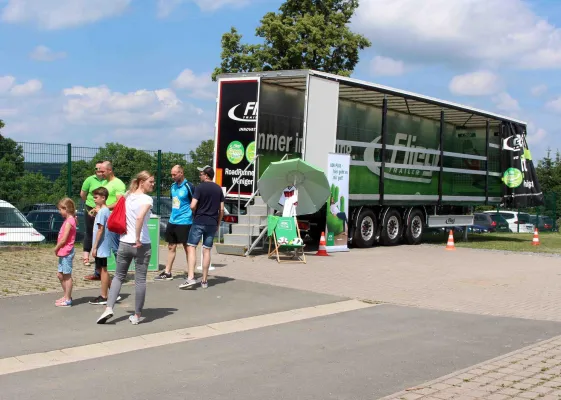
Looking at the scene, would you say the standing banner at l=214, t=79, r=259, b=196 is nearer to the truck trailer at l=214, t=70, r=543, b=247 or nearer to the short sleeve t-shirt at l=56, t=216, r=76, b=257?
the truck trailer at l=214, t=70, r=543, b=247

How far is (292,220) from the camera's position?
15289 millimetres

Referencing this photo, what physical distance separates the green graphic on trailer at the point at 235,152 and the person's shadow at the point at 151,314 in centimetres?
815

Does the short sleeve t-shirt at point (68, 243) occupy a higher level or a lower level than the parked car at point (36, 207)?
lower

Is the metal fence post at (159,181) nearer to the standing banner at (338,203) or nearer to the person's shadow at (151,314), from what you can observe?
the standing banner at (338,203)

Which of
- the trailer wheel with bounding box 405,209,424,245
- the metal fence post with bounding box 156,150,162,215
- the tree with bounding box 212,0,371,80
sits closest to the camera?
the metal fence post with bounding box 156,150,162,215

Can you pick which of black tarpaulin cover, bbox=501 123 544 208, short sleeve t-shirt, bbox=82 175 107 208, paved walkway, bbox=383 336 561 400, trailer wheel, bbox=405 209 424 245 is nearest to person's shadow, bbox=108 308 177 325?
short sleeve t-shirt, bbox=82 175 107 208

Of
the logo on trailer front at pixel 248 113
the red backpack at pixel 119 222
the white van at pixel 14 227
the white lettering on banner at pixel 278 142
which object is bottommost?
the white van at pixel 14 227

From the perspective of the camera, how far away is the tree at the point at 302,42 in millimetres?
31750

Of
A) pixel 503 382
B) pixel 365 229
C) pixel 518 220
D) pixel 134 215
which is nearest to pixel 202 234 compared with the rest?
pixel 134 215

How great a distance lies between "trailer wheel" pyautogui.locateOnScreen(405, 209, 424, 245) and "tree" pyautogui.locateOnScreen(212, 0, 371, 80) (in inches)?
495

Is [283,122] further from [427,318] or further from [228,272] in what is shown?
[427,318]

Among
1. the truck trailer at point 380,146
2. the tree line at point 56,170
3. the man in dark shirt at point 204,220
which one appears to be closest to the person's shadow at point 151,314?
the man in dark shirt at point 204,220

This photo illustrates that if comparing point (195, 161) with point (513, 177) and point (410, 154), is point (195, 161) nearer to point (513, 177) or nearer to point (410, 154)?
point (410, 154)

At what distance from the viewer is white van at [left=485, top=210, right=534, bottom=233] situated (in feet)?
114
